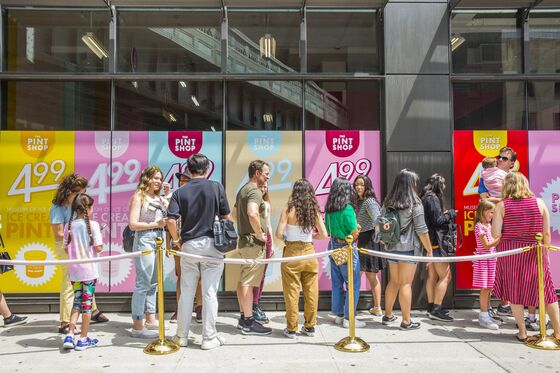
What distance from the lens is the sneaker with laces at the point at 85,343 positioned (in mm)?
5293

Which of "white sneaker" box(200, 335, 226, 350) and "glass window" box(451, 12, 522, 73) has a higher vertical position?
"glass window" box(451, 12, 522, 73)

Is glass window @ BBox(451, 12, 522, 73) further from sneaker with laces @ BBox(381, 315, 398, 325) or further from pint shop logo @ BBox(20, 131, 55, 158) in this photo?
pint shop logo @ BBox(20, 131, 55, 158)

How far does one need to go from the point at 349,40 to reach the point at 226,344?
15.8 feet

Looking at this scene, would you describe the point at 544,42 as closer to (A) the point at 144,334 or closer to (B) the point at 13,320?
(A) the point at 144,334

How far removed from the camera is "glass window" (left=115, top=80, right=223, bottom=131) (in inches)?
Result: 289

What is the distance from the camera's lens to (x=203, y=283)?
534cm

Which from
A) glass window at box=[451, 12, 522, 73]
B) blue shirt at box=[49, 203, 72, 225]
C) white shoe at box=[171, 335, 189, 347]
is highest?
glass window at box=[451, 12, 522, 73]

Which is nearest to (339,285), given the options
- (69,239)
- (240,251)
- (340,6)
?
(240,251)

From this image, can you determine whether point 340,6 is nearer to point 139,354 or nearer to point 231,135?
point 231,135

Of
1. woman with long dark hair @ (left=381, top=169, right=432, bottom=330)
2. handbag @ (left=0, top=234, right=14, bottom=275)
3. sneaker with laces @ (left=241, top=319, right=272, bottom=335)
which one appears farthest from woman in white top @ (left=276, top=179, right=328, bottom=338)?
handbag @ (left=0, top=234, right=14, bottom=275)

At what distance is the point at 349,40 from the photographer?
24.6ft

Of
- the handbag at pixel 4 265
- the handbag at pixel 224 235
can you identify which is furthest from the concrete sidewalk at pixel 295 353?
the handbag at pixel 224 235

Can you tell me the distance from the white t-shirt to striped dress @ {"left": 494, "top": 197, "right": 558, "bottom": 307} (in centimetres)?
470

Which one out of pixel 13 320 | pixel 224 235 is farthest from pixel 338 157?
pixel 13 320
